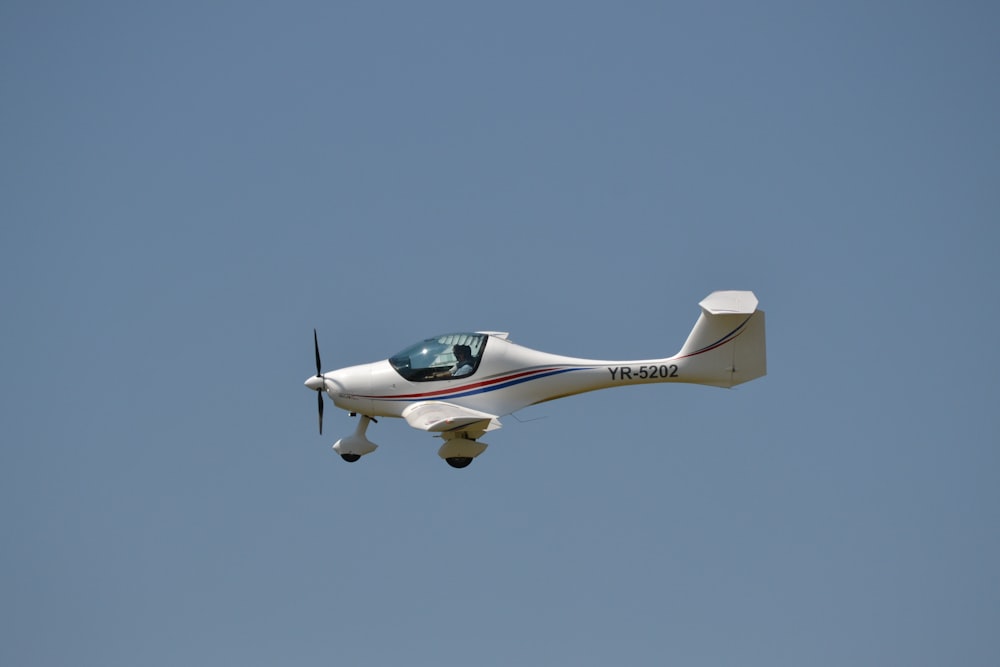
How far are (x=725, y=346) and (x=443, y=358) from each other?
6.20 metres

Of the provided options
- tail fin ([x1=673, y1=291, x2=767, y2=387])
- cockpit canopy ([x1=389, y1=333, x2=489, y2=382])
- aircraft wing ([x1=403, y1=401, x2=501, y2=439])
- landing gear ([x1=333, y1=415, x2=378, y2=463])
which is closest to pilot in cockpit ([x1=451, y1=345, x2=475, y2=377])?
cockpit canopy ([x1=389, y1=333, x2=489, y2=382])

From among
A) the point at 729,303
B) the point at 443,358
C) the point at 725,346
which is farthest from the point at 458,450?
the point at 729,303

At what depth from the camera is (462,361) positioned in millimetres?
33469

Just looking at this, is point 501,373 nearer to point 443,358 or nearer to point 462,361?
point 462,361

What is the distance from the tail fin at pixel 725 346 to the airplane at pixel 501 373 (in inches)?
0.9

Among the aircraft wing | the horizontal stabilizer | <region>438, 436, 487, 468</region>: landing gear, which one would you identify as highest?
the horizontal stabilizer

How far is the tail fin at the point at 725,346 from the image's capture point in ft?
→ 112

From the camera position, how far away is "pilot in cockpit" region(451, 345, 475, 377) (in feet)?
110

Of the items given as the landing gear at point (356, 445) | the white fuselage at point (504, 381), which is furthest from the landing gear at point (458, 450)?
the landing gear at point (356, 445)

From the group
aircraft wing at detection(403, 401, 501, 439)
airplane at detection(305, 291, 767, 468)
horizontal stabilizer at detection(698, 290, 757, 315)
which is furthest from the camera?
horizontal stabilizer at detection(698, 290, 757, 315)

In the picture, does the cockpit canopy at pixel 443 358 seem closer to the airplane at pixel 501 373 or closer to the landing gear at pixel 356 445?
the airplane at pixel 501 373

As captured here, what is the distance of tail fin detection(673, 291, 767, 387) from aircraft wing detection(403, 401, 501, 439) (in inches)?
185

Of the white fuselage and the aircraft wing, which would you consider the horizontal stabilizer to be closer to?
the white fuselage

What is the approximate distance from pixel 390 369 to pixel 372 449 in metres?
1.95
